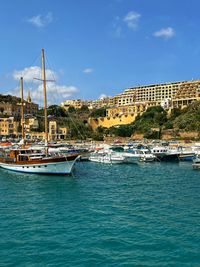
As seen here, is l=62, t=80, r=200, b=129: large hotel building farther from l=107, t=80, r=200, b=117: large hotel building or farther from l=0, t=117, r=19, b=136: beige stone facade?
l=0, t=117, r=19, b=136: beige stone facade

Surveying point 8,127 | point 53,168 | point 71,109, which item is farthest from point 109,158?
point 71,109

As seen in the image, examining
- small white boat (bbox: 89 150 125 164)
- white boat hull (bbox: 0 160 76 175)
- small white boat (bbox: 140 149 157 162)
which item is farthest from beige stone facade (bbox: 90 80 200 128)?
white boat hull (bbox: 0 160 76 175)

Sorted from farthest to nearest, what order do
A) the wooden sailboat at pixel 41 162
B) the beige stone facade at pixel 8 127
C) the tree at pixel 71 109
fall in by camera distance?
the tree at pixel 71 109 < the beige stone facade at pixel 8 127 < the wooden sailboat at pixel 41 162

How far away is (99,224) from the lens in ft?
55.8

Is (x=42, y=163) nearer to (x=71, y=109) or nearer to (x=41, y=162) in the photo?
(x=41, y=162)

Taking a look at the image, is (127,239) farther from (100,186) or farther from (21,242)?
(100,186)

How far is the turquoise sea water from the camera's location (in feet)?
42.5

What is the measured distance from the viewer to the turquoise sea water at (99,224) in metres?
13.0

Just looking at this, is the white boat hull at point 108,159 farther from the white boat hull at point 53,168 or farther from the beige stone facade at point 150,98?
the beige stone facade at point 150,98

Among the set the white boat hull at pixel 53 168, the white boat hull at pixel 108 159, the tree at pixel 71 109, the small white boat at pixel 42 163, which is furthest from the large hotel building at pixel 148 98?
the white boat hull at pixel 53 168

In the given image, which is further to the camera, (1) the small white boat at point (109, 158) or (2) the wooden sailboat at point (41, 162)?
(1) the small white boat at point (109, 158)

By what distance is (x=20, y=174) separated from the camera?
35750 millimetres

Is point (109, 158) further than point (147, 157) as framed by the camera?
No

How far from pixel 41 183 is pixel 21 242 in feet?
50.0
